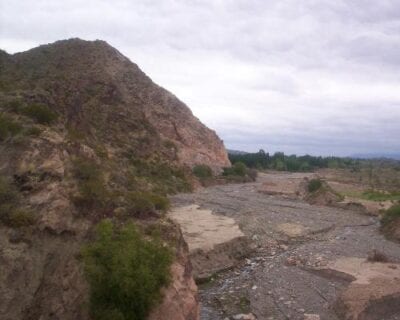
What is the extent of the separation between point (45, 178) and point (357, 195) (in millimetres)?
42217

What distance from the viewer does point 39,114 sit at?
1670 cm

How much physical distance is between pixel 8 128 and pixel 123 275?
19.0 feet

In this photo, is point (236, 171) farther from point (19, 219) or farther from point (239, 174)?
point (19, 219)

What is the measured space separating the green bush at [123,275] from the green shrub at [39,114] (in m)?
4.88

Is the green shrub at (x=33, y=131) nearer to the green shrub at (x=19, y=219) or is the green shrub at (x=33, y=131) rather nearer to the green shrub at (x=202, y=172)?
the green shrub at (x=19, y=219)

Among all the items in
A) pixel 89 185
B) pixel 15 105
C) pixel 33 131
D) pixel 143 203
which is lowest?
pixel 143 203

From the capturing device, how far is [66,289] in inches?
501

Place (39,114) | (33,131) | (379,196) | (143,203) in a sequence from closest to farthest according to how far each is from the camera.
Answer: (33,131)
(143,203)
(39,114)
(379,196)

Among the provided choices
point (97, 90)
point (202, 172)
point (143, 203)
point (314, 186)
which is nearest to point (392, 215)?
point (314, 186)

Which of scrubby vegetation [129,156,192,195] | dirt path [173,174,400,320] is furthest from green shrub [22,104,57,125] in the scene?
scrubby vegetation [129,156,192,195]

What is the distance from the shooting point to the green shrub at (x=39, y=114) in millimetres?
16578

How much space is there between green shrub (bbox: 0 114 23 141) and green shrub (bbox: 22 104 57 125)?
0.91 m

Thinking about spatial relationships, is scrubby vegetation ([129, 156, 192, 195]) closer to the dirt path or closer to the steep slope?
the steep slope

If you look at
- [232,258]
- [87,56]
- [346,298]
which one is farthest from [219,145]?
[346,298]
